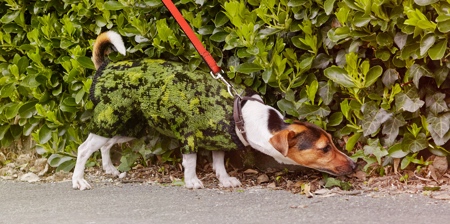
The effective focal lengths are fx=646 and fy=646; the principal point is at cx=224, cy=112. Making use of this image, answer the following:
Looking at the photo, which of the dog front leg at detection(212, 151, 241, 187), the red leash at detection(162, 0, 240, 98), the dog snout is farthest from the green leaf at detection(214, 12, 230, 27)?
the dog snout

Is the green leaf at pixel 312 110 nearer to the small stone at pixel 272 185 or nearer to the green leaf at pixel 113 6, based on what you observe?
the small stone at pixel 272 185

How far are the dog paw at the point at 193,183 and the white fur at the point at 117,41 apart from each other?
1228mm

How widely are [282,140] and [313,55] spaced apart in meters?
0.72

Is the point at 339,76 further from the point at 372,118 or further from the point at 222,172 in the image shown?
the point at 222,172

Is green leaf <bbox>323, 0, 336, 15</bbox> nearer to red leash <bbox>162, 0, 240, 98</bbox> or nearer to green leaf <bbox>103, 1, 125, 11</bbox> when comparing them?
red leash <bbox>162, 0, 240, 98</bbox>

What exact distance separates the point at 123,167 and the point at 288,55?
2.09m

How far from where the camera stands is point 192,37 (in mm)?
5090

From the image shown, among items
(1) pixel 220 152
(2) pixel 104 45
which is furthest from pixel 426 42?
(2) pixel 104 45

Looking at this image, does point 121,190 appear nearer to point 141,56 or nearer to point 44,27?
point 141,56

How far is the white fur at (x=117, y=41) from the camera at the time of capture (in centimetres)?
555

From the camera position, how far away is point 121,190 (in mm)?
5387

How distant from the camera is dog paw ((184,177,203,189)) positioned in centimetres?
534

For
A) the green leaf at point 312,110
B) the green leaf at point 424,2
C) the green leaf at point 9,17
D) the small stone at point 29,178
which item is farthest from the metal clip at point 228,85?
the green leaf at point 9,17

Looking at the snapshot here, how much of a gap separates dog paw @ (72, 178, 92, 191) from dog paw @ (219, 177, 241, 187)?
1.16 meters
